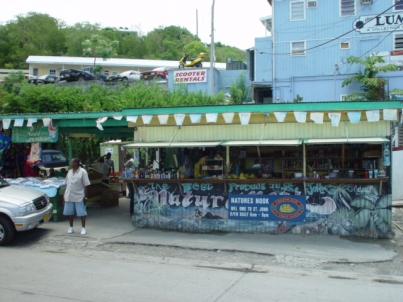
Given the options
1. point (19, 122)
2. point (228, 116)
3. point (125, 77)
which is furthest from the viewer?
point (125, 77)

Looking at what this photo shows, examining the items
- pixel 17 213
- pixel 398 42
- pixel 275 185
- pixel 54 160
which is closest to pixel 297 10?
pixel 398 42

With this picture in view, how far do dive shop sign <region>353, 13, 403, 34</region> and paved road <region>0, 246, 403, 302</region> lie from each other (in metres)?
20.3

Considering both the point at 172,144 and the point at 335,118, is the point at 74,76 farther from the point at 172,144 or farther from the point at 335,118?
the point at 335,118

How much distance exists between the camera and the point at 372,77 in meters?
22.4

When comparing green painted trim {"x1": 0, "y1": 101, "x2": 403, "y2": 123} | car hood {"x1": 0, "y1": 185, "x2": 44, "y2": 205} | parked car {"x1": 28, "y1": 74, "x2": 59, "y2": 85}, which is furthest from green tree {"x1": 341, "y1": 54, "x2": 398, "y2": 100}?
parked car {"x1": 28, "y1": 74, "x2": 59, "y2": 85}

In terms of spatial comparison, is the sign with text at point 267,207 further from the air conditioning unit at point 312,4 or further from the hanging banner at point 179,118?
the air conditioning unit at point 312,4

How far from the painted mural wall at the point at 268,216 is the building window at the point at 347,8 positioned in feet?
58.9

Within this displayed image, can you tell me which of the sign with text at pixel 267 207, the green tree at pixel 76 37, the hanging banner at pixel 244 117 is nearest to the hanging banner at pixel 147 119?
the hanging banner at pixel 244 117

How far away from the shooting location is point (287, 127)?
32.5 feet

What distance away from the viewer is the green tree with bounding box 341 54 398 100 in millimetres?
21812

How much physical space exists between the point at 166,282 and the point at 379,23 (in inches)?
874

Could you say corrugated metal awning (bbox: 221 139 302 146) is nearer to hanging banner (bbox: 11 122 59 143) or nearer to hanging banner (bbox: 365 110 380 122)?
hanging banner (bbox: 365 110 380 122)

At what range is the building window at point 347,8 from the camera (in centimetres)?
2409

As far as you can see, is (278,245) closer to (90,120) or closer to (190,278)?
(190,278)
